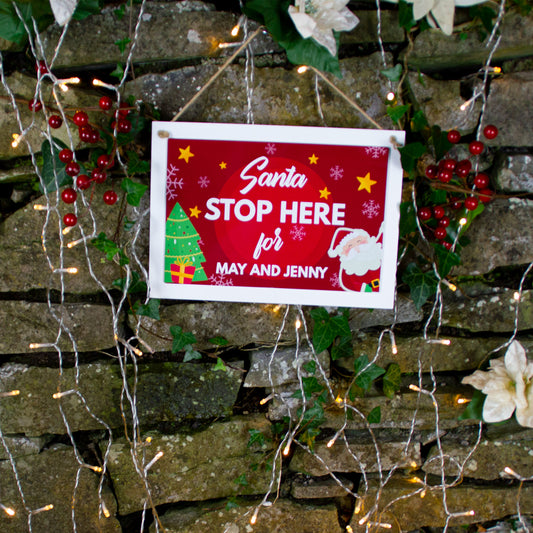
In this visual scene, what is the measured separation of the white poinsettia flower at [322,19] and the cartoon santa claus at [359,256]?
472mm

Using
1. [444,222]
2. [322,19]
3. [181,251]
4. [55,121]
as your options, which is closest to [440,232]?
[444,222]

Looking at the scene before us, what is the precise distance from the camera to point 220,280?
3.62ft

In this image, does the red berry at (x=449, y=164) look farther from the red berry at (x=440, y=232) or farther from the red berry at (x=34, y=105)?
the red berry at (x=34, y=105)

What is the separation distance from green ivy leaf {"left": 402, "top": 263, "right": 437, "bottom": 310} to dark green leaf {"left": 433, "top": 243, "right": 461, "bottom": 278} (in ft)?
0.10

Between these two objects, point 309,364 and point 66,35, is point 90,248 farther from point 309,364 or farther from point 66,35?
point 309,364

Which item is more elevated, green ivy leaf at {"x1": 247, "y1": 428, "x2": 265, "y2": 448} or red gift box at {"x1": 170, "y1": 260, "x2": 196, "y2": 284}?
red gift box at {"x1": 170, "y1": 260, "x2": 196, "y2": 284}

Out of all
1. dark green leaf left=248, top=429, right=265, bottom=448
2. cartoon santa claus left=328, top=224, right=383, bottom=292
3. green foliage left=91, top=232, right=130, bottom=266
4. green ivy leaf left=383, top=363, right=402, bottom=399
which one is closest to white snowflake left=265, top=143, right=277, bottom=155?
cartoon santa claus left=328, top=224, right=383, bottom=292

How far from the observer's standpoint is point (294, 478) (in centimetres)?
126

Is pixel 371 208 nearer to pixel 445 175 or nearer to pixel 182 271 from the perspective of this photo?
pixel 445 175

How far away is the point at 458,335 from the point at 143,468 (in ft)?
3.49

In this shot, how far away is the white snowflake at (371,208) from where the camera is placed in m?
1.08

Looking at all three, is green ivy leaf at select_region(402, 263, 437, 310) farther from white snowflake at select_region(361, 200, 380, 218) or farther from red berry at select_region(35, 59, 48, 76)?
red berry at select_region(35, 59, 48, 76)

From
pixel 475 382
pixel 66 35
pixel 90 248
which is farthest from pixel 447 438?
pixel 66 35

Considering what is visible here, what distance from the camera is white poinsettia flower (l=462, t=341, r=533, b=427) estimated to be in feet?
3.52
